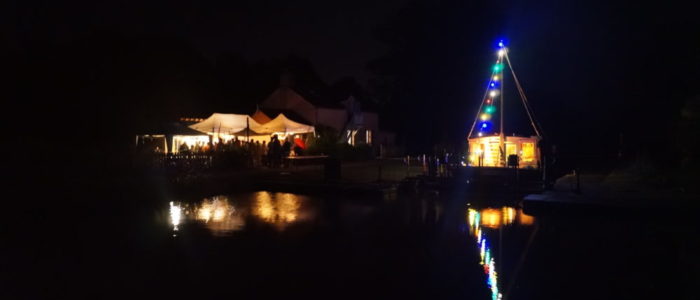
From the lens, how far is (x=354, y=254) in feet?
31.8

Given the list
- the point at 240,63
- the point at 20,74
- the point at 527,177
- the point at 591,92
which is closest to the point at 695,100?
the point at 527,177

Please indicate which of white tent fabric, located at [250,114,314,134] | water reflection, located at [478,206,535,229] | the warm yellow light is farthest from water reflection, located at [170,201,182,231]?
white tent fabric, located at [250,114,314,134]

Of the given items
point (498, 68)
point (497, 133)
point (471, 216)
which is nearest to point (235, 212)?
point (471, 216)

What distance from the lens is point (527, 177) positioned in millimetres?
20125

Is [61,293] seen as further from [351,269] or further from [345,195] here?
[345,195]

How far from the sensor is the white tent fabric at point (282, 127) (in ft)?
104

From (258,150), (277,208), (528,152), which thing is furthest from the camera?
(258,150)

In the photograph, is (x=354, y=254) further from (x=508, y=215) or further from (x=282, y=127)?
(x=282, y=127)

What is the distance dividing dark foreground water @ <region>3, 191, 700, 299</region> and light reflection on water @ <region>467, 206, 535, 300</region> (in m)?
0.04

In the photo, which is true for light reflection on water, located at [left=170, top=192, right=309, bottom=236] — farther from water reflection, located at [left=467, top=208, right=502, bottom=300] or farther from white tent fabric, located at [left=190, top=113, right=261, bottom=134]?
white tent fabric, located at [left=190, top=113, right=261, bottom=134]

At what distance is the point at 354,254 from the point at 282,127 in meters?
22.6

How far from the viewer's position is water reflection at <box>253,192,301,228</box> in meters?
13.5

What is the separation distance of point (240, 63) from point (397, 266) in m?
52.1

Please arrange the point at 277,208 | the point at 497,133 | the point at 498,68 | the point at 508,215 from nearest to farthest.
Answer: the point at 508,215
the point at 277,208
the point at 497,133
the point at 498,68
